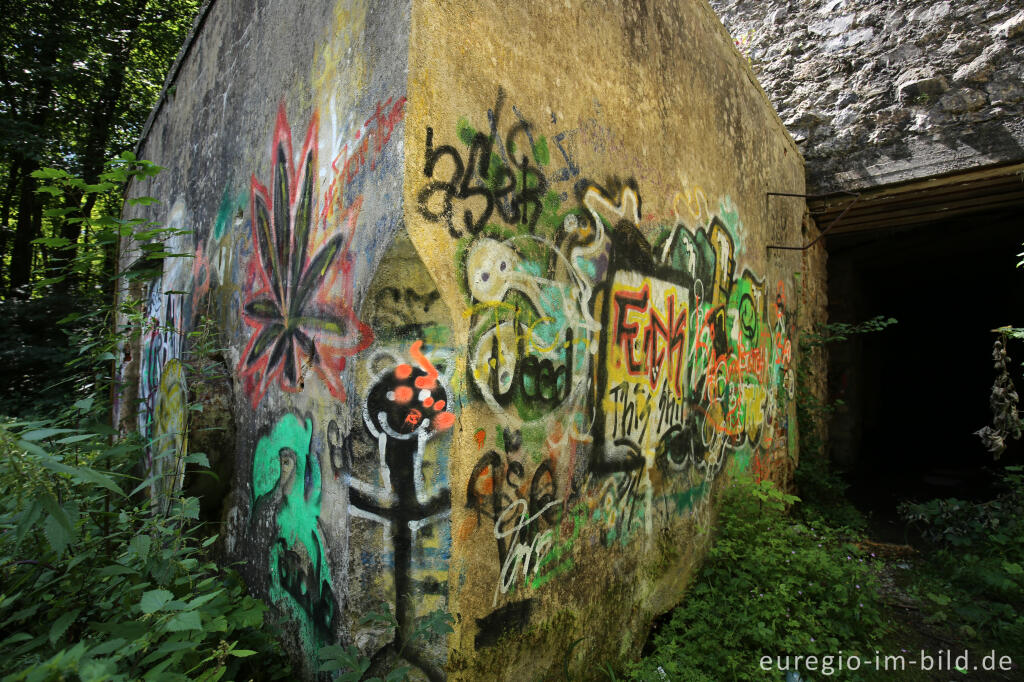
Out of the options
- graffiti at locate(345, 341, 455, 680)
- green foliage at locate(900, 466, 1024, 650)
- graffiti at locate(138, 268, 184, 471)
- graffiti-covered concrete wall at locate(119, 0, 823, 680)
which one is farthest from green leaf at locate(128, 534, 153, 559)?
green foliage at locate(900, 466, 1024, 650)

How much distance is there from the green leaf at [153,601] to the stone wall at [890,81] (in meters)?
6.27

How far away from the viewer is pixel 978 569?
355 centimetres

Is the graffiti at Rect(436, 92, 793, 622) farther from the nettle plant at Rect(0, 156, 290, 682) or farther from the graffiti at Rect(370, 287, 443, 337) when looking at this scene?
the nettle plant at Rect(0, 156, 290, 682)

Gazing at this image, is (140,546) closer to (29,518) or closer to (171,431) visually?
(29,518)

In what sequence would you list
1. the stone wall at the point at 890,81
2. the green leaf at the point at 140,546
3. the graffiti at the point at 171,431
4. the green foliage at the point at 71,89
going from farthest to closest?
the green foliage at the point at 71,89, the stone wall at the point at 890,81, the graffiti at the point at 171,431, the green leaf at the point at 140,546

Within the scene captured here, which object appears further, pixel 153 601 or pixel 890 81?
pixel 890 81

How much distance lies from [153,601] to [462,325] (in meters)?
1.25

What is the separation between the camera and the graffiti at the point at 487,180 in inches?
73.5

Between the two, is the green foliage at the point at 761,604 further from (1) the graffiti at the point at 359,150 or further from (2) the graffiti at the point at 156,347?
(2) the graffiti at the point at 156,347

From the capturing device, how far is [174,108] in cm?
502

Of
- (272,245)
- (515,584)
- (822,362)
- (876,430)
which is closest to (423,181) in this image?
(272,245)

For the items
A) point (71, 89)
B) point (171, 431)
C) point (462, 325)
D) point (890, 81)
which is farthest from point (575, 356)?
point (71, 89)

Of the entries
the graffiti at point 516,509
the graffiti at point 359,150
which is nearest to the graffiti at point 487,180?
the graffiti at point 359,150

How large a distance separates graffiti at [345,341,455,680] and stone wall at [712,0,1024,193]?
17.6ft
